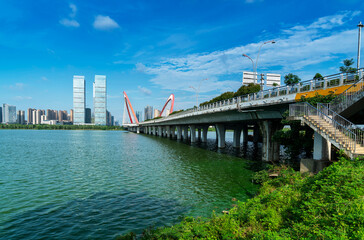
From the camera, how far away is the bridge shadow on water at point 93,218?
11406 mm

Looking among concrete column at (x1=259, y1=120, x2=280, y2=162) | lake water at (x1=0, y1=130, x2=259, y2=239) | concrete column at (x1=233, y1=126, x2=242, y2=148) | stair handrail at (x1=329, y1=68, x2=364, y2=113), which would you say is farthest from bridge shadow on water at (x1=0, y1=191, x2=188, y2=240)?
concrete column at (x1=233, y1=126, x2=242, y2=148)

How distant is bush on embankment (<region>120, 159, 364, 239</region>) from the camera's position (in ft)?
23.1

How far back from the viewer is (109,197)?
17078 mm

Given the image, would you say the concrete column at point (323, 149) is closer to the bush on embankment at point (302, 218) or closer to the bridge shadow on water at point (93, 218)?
the bush on embankment at point (302, 218)

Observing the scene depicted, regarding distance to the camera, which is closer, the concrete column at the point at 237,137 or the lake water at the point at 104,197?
the lake water at the point at 104,197

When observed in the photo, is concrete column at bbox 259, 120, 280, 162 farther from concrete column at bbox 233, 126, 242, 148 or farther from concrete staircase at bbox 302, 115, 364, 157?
concrete column at bbox 233, 126, 242, 148

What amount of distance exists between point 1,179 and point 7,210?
1003cm

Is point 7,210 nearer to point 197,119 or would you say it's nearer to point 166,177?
point 166,177

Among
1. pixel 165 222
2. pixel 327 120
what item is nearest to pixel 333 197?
pixel 165 222

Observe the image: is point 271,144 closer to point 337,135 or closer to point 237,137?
point 337,135

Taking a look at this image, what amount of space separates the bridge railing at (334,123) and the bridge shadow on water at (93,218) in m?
12.2

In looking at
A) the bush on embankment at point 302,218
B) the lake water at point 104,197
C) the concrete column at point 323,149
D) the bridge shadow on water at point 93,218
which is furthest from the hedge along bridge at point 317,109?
the bridge shadow on water at point 93,218

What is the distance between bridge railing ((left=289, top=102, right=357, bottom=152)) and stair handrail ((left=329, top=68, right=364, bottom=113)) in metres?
0.73

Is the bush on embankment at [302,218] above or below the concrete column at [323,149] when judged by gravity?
below
